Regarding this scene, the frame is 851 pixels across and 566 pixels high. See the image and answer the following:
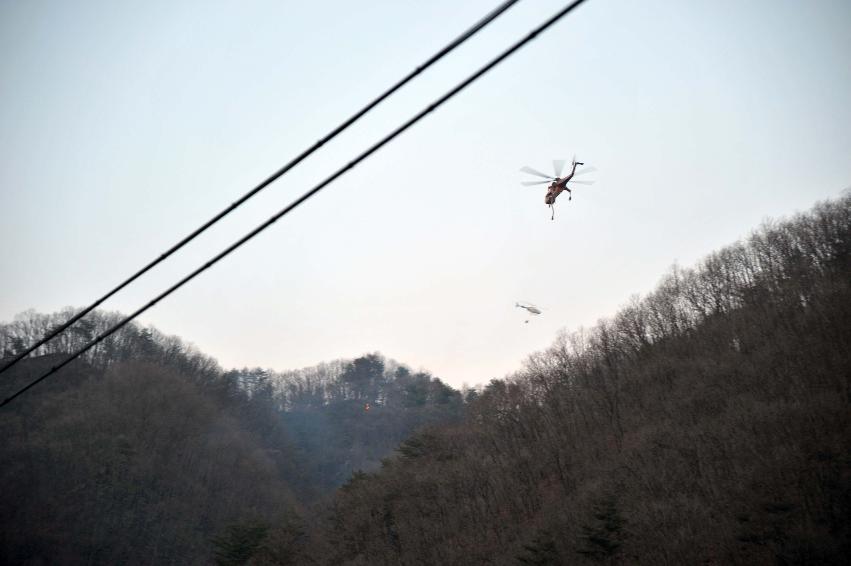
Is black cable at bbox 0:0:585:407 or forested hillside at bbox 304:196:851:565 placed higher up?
black cable at bbox 0:0:585:407

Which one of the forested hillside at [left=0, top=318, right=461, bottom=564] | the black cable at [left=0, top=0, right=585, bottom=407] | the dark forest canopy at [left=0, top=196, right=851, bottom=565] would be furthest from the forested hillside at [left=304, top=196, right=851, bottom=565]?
the black cable at [left=0, top=0, right=585, bottom=407]

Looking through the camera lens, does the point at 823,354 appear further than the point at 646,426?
No

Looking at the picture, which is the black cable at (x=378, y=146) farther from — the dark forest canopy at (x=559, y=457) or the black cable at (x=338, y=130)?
the dark forest canopy at (x=559, y=457)

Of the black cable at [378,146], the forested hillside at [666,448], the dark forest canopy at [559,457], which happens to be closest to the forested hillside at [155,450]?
the dark forest canopy at [559,457]

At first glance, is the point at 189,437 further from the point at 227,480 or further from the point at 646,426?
the point at 646,426

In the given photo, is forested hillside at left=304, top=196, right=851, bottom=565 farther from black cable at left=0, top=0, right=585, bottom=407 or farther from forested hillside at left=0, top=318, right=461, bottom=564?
black cable at left=0, top=0, right=585, bottom=407

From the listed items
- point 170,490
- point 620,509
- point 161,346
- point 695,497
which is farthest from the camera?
point 161,346

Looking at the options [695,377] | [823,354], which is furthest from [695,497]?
[695,377]
